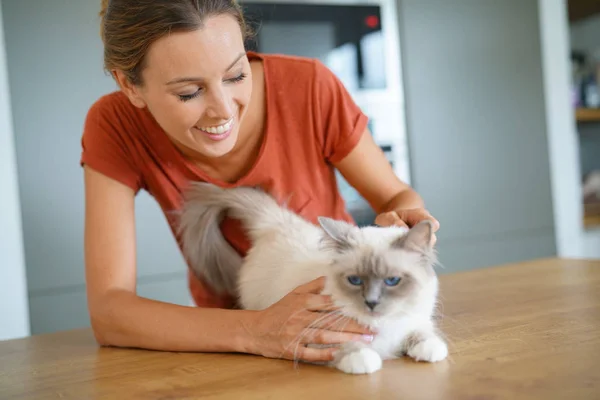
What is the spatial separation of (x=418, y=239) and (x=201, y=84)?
A: 1.68 ft

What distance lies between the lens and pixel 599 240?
3.36 m

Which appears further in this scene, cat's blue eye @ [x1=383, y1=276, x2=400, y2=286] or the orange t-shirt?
the orange t-shirt

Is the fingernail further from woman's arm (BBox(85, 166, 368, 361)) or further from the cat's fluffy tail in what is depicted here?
the cat's fluffy tail

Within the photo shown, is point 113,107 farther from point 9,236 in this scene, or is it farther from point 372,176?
point 9,236

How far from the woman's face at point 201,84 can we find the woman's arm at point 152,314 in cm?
24

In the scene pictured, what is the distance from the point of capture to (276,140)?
147 cm

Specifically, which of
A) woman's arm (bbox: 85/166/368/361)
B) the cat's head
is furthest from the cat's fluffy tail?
the cat's head

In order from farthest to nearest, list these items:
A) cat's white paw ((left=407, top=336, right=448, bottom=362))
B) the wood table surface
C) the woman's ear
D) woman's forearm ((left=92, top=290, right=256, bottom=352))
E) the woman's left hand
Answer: the woman's ear → the woman's left hand → woman's forearm ((left=92, top=290, right=256, bottom=352)) → cat's white paw ((left=407, top=336, right=448, bottom=362)) → the wood table surface

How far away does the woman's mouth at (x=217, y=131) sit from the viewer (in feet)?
4.02

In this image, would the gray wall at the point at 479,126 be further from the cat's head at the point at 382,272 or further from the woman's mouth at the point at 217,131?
the cat's head at the point at 382,272

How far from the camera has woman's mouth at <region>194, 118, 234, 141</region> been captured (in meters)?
1.23

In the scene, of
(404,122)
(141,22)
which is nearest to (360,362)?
(141,22)

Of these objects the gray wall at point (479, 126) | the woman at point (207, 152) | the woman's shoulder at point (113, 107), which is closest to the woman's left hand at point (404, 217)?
the woman at point (207, 152)

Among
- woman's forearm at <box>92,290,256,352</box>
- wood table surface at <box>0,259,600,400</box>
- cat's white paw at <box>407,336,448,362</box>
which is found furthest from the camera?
A: woman's forearm at <box>92,290,256,352</box>
